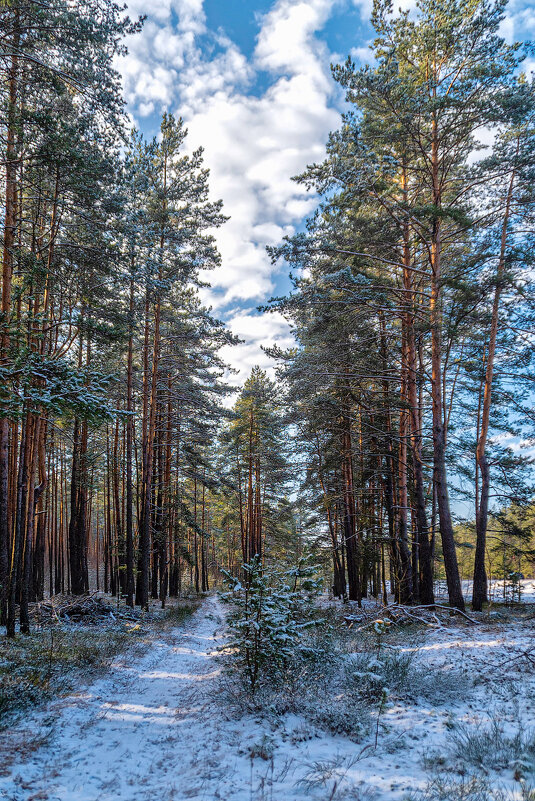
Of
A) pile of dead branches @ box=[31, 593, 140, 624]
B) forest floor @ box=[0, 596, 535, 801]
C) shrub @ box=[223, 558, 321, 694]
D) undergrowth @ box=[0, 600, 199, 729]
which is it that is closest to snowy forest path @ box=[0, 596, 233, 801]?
forest floor @ box=[0, 596, 535, 801]

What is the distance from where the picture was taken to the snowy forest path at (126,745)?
332 cm

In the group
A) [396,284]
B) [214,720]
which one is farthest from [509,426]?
[214,720]

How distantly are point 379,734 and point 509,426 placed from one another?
14544mm

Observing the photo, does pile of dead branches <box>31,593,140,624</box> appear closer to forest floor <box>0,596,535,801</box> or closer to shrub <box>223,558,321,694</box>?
forest floor <box>0,596,535,801</box>

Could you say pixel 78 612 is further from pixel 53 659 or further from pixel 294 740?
pixel 294 740

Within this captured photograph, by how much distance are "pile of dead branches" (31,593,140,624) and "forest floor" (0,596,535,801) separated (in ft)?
19.1

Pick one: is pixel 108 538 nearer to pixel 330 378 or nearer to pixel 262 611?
pixel 330 378

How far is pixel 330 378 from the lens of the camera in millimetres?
14156

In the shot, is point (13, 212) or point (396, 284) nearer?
point (13, 212)

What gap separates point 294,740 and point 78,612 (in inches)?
409

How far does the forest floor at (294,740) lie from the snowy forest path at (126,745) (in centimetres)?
2

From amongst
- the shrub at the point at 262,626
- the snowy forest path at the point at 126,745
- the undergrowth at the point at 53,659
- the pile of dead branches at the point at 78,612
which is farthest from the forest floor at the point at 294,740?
the pile of dead branches at the point at 78,612

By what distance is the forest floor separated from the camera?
3174 millimetres

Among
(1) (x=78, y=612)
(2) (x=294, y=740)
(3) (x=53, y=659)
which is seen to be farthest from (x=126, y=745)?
(1) (x=78, y=612)
